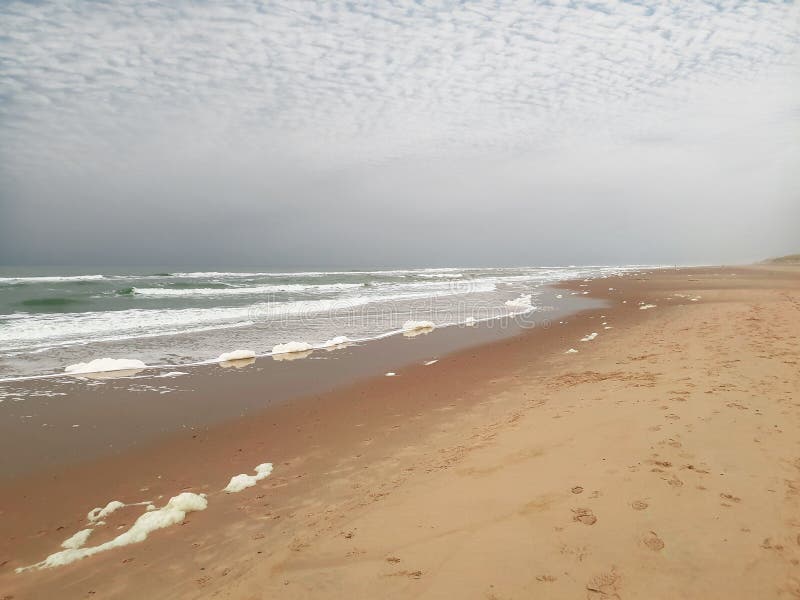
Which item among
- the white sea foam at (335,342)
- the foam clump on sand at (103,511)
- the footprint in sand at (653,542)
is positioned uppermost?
the footprint in sand at (653,542)

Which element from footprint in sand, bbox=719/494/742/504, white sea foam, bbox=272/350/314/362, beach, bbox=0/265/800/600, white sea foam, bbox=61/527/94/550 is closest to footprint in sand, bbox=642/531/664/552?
beach, bbox=0/265/800/600

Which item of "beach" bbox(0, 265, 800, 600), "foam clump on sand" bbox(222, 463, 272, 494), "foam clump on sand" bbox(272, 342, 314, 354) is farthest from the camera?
"foam clump on sand" bbox(272, 342, 314, 354)

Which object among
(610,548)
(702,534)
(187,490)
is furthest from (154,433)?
(702,534)

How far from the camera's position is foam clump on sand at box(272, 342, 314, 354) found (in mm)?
12297

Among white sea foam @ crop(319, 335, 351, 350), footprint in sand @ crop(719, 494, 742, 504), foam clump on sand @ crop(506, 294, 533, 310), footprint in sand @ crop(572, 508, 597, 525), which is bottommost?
white sea foam @ crop(319, 335, 351, 350)

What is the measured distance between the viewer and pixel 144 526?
4062 millimetres

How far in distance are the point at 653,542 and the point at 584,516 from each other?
1.63ft

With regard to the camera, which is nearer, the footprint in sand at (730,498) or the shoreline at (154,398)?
the footprint in sand at (730,498)

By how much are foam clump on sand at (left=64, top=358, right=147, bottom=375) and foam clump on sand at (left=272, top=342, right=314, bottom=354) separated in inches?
132

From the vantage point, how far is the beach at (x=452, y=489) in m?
2.85

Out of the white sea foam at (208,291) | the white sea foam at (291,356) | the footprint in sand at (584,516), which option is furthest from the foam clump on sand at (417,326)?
the white sea foam at (208,291)

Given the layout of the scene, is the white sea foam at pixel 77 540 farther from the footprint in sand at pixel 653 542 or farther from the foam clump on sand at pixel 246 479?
the footprint in sand at pixel 653 542

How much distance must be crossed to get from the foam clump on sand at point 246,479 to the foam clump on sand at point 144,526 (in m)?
0.31

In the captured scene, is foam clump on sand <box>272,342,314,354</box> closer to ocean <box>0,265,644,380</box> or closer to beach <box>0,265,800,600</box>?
ocean <box>0,265,644,380</box>
